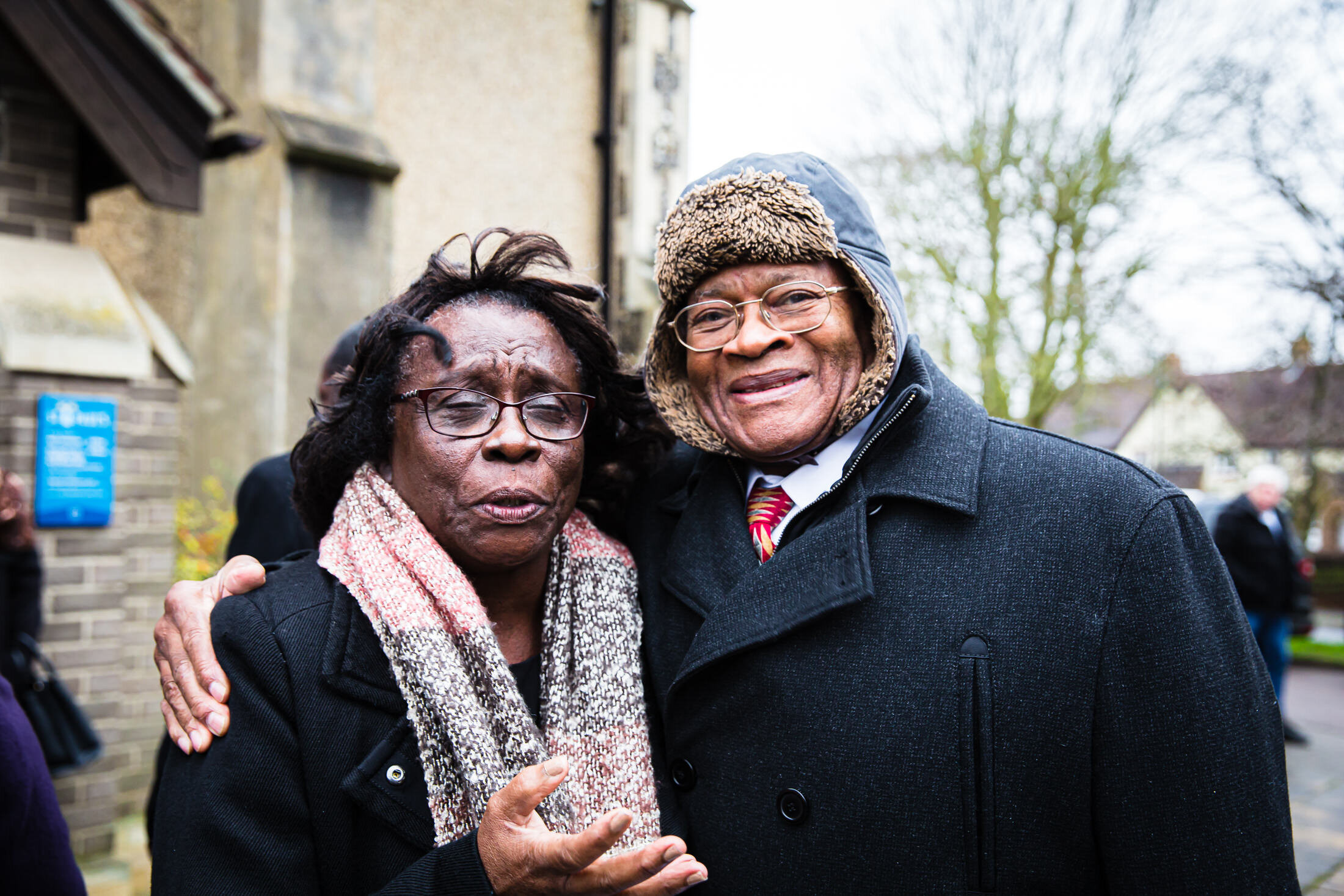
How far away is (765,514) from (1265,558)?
6.44 meters

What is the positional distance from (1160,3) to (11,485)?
12.8 metres

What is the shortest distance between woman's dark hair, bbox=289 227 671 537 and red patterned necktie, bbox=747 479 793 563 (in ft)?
1.22

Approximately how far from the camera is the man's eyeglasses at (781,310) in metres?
1.85

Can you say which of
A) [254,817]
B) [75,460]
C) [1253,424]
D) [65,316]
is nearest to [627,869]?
[254,817]

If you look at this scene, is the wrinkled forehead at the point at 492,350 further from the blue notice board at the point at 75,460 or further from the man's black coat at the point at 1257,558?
the man's black coat at the point at 1257,558

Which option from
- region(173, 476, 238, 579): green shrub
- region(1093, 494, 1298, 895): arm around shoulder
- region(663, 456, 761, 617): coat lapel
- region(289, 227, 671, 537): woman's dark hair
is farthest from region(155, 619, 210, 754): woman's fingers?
region(173, 476, 238, 579): green shrub

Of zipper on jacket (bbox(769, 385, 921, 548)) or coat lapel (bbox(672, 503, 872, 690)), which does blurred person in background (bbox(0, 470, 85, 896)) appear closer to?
coat lapel (bbox(672, 503, 872, 690))

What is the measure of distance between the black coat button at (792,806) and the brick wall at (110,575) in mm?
3695

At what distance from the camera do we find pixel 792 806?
1.67 m

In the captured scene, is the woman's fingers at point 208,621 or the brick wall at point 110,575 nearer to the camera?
the woman's fingers at point 208,621

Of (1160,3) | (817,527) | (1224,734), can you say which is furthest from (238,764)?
(1160,3)

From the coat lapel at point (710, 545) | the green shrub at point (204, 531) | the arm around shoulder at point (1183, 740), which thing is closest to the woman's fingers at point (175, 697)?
the coat lapel at point (710, 545)

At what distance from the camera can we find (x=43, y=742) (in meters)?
3.62

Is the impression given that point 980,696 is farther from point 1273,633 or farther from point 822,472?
point 1273,633
